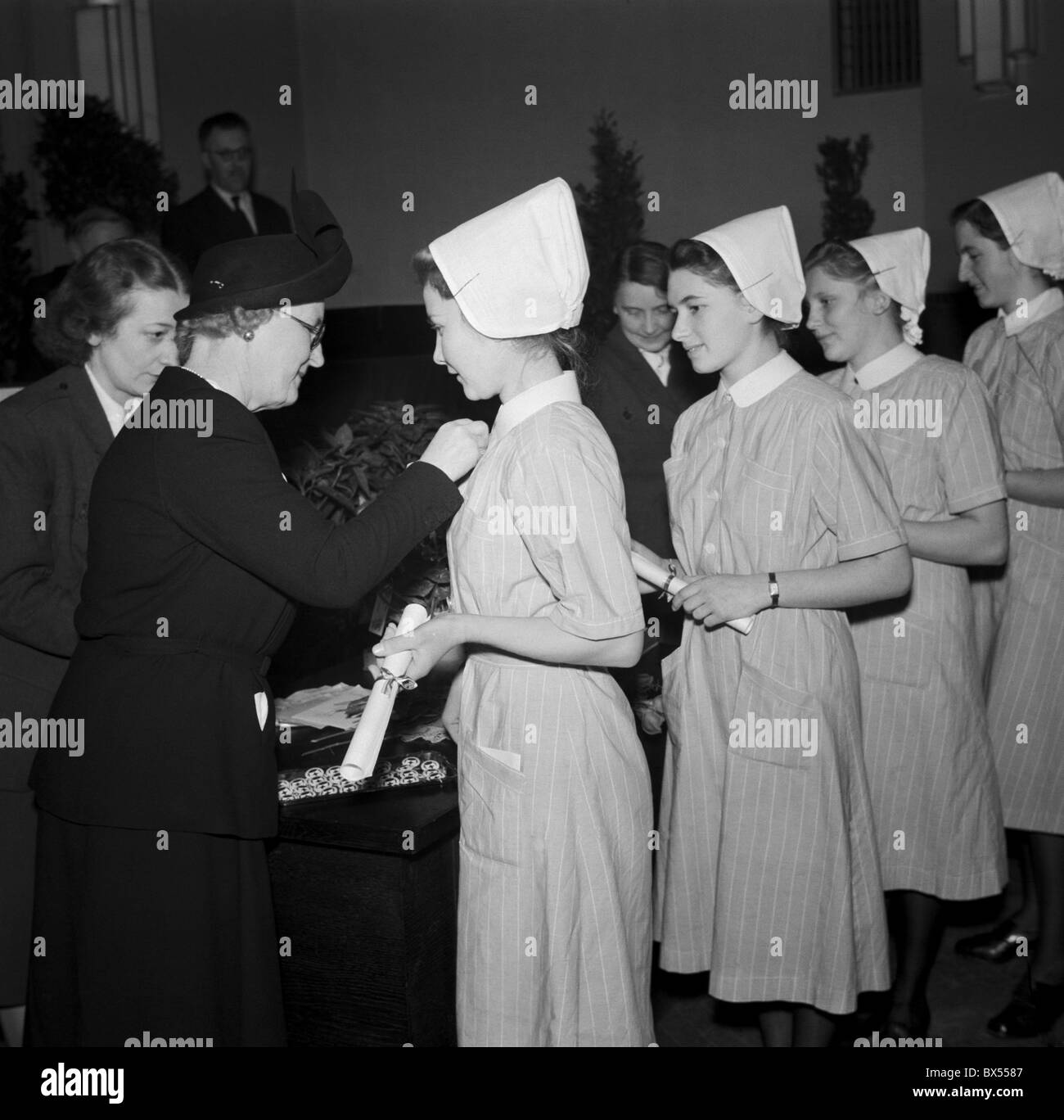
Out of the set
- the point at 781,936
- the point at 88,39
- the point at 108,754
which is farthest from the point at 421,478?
the point at 88,39

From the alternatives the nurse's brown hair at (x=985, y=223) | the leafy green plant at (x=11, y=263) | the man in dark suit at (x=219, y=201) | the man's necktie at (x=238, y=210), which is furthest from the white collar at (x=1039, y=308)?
the leafy green plant at (x=11, y=263)

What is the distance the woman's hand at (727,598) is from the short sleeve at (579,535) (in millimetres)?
388

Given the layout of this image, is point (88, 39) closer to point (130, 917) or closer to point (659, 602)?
point (659, 602)

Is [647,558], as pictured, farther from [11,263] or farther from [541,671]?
[11,263]

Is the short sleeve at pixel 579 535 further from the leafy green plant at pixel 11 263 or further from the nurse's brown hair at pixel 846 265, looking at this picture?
the leafy green plant at pixel 11 263

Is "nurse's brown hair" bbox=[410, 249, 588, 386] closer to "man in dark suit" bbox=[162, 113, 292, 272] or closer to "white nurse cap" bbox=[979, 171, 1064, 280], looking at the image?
"white nurse cap" bbox=[979, 171, 1064, 280]

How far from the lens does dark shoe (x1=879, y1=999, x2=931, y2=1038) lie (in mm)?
2502

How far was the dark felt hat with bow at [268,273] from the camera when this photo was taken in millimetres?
1685

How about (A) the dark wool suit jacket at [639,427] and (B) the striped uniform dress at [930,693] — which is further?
(A) the dark wool suit jacket at [639,427]

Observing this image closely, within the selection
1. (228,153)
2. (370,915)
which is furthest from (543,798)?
(228,153)

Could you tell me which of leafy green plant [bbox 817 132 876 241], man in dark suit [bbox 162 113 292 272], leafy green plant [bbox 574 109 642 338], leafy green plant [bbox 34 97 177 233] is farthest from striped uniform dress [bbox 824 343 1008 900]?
leafy green plant [bbox 817 132 876 241]
